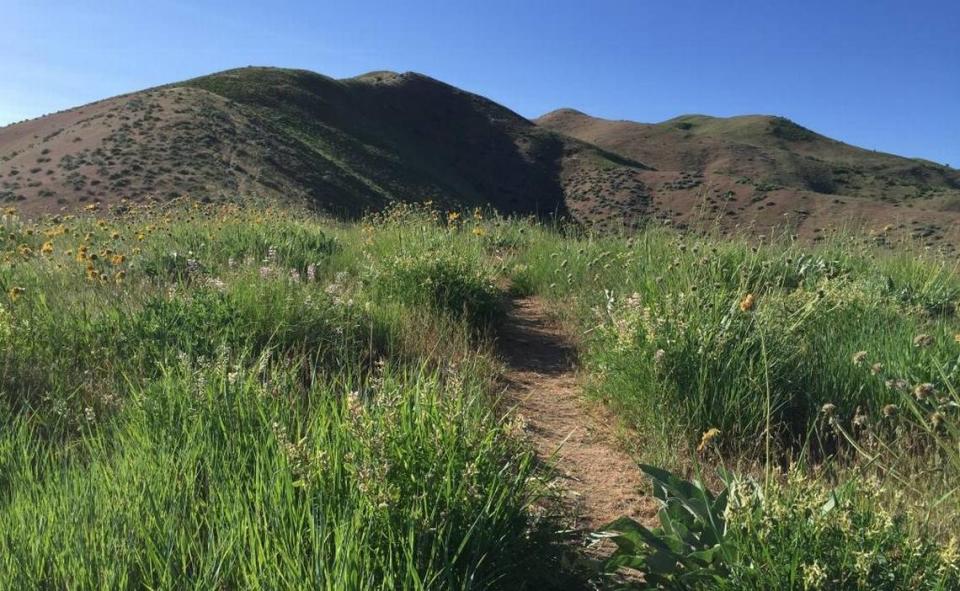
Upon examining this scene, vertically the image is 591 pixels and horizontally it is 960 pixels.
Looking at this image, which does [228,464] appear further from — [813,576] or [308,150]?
[308,150]

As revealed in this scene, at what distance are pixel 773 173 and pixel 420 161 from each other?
37986 mm

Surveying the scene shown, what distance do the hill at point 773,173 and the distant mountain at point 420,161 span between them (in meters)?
0.29

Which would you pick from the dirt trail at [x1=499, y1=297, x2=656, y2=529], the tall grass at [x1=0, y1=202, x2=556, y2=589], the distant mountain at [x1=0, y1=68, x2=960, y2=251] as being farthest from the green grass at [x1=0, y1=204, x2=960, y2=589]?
the distant mountain at [x1=0, y1=68, x2=960, y2=251]

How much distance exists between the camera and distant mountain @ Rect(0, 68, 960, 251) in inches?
1314

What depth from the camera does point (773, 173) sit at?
74312 mm

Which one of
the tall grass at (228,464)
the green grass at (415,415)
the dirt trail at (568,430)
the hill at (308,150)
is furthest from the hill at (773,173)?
the tall grass at (228,464)

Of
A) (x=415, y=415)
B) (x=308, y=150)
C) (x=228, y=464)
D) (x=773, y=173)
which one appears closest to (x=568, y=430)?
(x=415, y=415)

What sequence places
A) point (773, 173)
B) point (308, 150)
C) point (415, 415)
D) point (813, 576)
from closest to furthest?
point (813, 576), point (415, 415), point (308, 150), point (773, 173)

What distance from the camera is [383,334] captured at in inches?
177

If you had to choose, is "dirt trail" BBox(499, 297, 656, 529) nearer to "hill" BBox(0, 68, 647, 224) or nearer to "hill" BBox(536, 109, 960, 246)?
"hill" BBox(0, 68, 647, 224)

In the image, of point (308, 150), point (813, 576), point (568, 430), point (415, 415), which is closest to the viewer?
point (813, 576)

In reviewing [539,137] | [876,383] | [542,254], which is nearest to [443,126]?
[539,137]

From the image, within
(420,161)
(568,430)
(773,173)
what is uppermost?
(773,173)

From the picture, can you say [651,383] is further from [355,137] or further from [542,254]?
[355,137]
